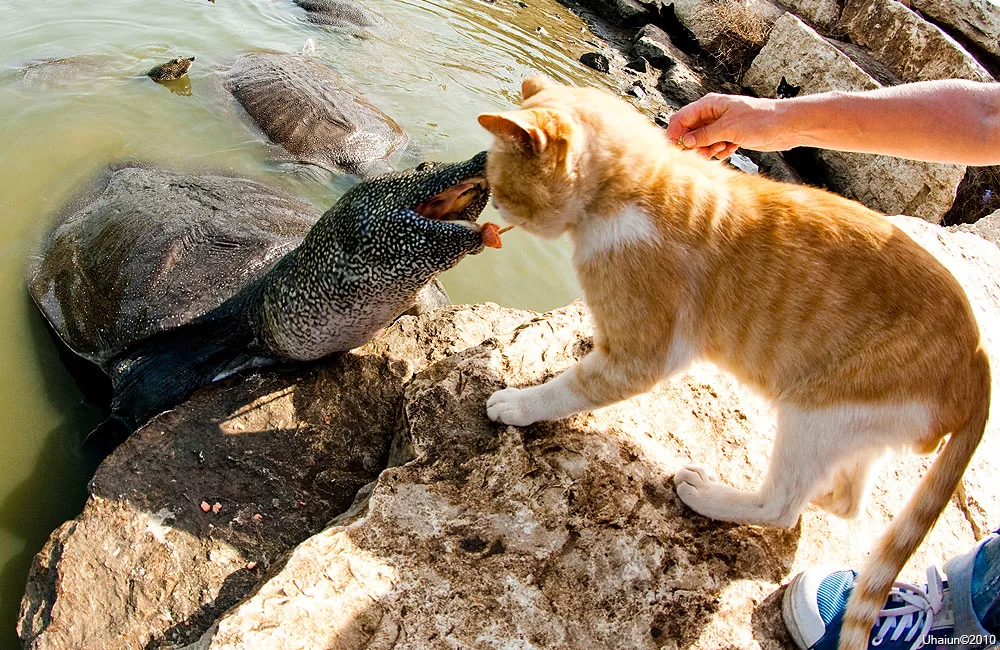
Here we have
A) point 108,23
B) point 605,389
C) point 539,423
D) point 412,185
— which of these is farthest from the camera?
point 108,23

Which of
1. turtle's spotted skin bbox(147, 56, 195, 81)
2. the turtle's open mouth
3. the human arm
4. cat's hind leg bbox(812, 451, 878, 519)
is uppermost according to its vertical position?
the human arm

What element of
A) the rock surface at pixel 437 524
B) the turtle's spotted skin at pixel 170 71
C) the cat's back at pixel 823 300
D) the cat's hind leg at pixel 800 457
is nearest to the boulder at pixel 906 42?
the rock surface at pixel 437 524

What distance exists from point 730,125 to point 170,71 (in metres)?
6.11

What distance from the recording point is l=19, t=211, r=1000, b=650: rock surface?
1.94 m

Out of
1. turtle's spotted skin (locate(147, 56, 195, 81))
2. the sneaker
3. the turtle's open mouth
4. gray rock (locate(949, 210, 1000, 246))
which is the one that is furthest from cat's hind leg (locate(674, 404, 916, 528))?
turtle's spotted skin (locate(147, 56, 195, 81))

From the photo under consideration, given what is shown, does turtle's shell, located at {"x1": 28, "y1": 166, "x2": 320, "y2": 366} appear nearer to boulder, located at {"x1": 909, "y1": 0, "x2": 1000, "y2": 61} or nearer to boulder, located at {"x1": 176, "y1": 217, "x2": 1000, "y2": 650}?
boulder, located at {"x1": 176, "y1": 217, "x2": 1000, "y2": 650}

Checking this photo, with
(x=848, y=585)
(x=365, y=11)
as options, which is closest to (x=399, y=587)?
(x=848, y=585)

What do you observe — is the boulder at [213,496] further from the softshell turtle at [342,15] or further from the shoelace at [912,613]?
the softshell turtle at [342,15]

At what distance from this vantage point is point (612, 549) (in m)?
2.14

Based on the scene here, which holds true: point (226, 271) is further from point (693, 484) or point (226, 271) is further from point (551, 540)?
point (693, 484)

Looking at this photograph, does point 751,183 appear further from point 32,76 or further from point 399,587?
point 32,76

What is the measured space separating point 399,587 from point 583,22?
42.8ft

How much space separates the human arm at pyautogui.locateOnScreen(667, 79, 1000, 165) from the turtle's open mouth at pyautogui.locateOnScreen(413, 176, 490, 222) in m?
0.92

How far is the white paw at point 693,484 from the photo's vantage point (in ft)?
7.52
